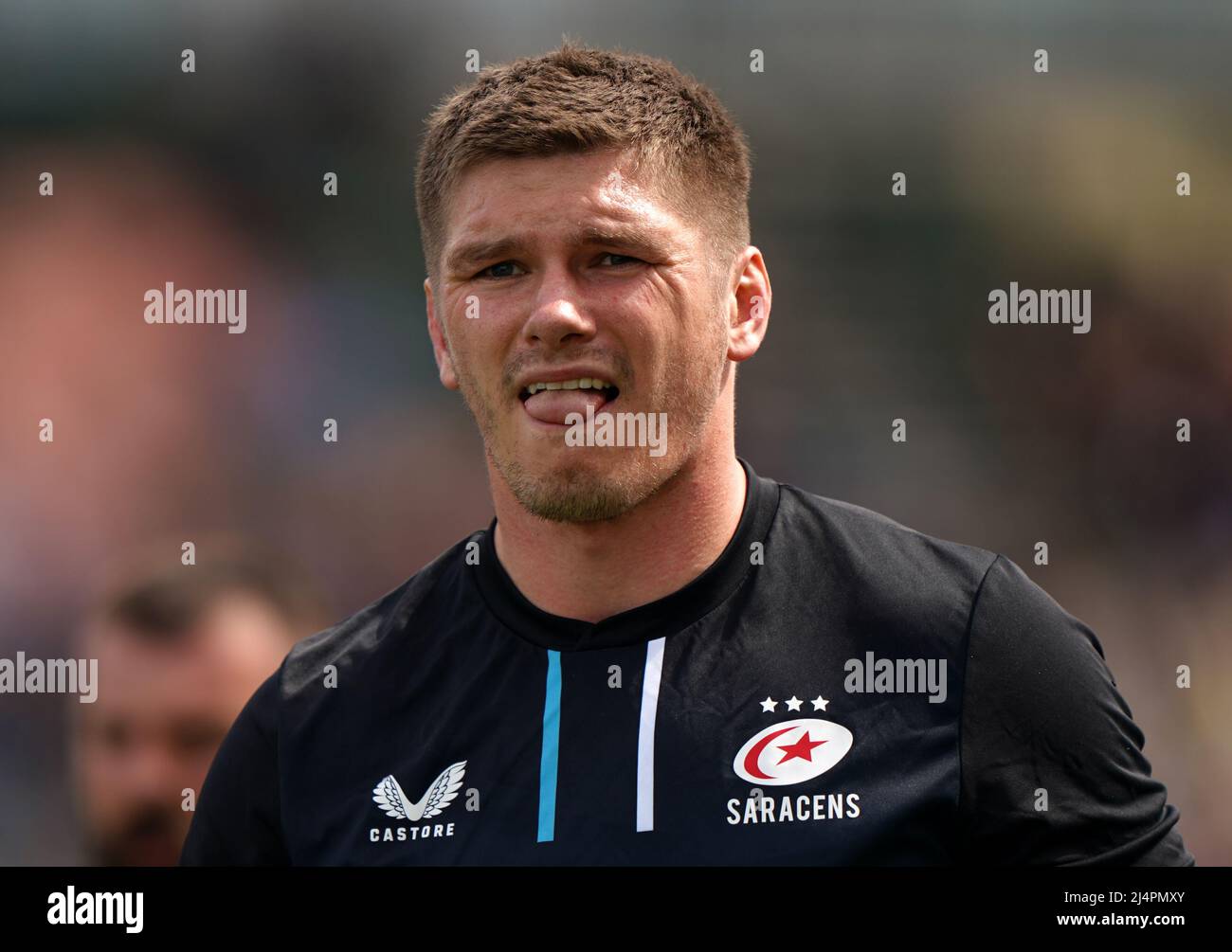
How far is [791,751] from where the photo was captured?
2.61 metres

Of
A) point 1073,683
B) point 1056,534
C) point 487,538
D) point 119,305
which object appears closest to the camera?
point 1073,683

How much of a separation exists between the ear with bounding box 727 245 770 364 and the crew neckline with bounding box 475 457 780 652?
325 millimetres

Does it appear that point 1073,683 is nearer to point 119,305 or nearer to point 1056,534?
point 1056,534

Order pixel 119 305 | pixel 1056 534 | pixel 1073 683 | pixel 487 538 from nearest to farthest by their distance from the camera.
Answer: pixel 1073 683 < pixel 487 538 < pixel 1056 534 < pixel 119 305

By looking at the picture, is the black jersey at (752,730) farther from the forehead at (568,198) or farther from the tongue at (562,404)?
the forehead at (568,198)

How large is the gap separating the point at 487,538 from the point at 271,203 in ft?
12.5

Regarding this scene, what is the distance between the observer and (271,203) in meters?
6.24

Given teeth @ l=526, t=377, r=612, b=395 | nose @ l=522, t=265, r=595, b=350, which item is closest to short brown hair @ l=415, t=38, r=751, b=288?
nose @ l=522, t=265, r=595, b=350

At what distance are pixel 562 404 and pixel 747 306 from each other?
0.60 meters

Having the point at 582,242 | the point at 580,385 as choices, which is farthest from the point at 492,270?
the point at 580,385

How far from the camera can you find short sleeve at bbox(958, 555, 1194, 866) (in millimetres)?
2582

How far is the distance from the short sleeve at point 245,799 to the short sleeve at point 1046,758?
163 cm

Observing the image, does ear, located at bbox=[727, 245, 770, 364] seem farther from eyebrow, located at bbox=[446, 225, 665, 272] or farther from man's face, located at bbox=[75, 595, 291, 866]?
man's face, located at bbox=[75, 595, 291, 866]
